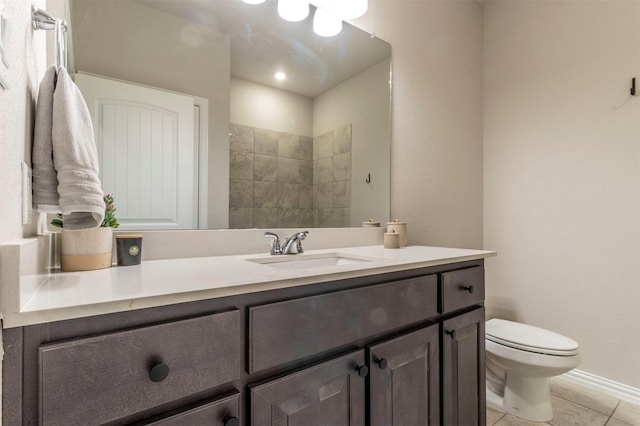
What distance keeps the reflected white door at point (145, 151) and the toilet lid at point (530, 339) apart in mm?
1607

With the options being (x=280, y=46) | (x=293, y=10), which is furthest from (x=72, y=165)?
(x=293, y=10)

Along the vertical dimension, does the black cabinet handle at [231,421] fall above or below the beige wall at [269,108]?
below

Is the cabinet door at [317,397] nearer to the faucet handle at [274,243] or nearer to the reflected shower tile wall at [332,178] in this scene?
the faucet handle at [274,243]

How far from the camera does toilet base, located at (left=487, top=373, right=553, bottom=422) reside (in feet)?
5.31

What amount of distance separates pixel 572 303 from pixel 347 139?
5.71 ft

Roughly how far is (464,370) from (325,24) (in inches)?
67.7

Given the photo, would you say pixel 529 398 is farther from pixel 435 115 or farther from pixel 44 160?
pixel 44 160

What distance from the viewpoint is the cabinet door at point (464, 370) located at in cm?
120

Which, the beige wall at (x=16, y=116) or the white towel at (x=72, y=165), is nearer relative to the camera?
the beige wall at (x=16, y=116)

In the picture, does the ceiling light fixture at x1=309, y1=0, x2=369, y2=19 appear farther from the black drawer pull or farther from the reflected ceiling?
the black drawer pull

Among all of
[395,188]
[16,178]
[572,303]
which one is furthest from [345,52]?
[572,303]

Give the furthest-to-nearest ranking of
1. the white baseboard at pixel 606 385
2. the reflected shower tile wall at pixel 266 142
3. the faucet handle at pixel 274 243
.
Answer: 1. the white baseboard at pixel 606 385
2. the reflected shower tile wall at pixel 266 142
3. the faucet handle at pixel 274 243

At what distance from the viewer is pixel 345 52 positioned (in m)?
1.69

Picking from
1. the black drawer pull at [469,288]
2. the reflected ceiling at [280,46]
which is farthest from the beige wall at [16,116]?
the black drawer pull at [469,288]
